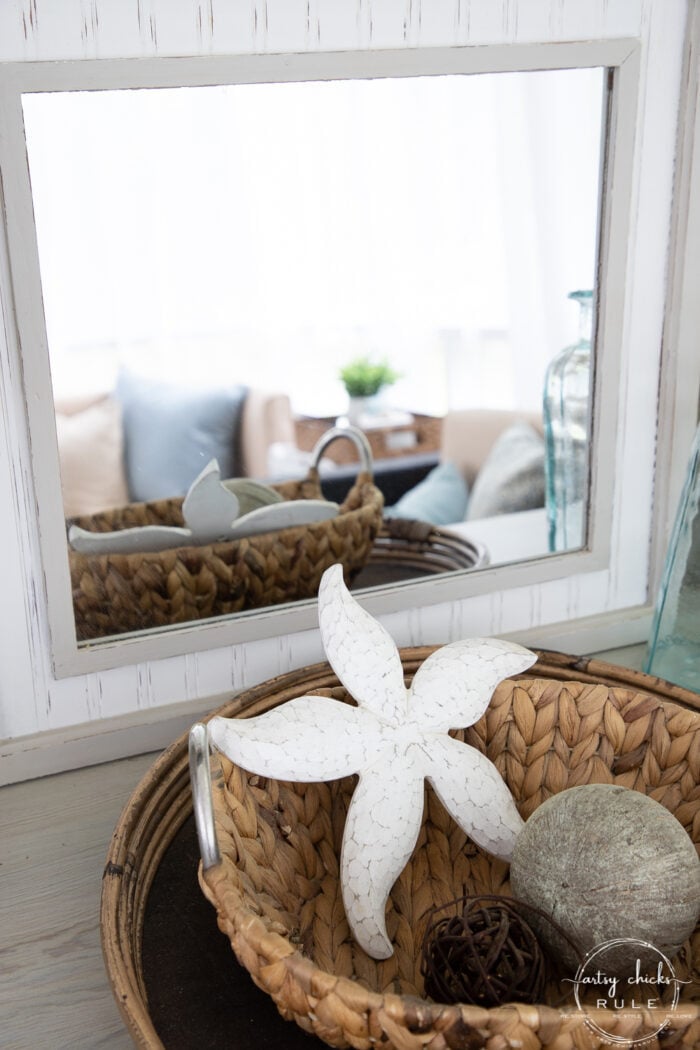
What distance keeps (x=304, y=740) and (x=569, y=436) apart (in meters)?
0.44

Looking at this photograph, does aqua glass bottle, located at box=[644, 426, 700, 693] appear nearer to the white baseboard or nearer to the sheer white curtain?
the sheer white curtain

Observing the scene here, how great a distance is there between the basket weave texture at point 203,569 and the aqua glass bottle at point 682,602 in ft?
0.82

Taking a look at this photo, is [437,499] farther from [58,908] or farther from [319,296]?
[58,908]

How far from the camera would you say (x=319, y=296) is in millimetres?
838

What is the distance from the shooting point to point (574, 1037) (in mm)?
401

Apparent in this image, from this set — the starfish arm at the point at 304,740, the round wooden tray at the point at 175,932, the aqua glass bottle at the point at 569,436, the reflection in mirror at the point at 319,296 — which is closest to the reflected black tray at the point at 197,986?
the round wooden tray at the point at 175,932

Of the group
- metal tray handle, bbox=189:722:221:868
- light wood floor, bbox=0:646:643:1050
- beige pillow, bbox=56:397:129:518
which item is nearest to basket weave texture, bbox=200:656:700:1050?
metal tray handle, bbox=189:722:221:868

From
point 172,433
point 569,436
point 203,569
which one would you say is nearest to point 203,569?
point 203,569

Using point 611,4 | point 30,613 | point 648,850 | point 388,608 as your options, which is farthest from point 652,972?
point 611,4

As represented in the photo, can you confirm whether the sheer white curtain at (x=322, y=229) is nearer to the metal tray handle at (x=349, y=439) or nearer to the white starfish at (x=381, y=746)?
the metal tray handle at (x=349, y=439)

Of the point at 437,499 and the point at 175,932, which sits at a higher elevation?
the point at 437,499

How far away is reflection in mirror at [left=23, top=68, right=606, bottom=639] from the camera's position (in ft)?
2.23

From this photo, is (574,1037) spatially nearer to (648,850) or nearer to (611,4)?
(648,850)

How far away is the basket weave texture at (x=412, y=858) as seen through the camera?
0.41 m
